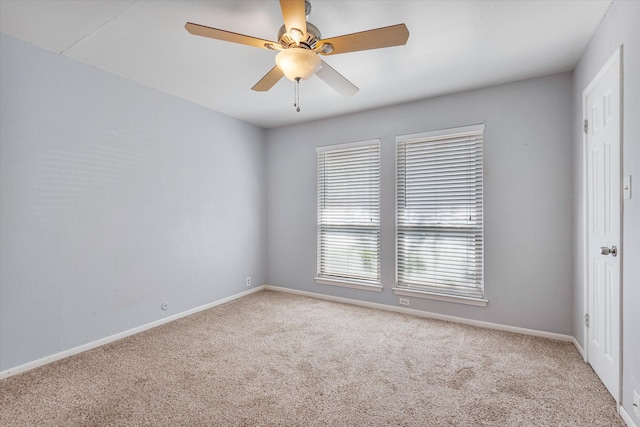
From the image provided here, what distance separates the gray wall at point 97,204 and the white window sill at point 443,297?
2365 mm

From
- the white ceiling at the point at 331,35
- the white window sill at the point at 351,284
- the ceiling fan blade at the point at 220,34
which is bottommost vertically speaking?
the white window sill at the point at 351,284

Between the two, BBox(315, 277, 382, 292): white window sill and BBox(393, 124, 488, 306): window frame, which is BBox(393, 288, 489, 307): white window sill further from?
BBox(315, 277, 382, 292): white window sill

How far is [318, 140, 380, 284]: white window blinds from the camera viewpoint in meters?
4.01

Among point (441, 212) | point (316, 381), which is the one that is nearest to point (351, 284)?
point (441, 212)

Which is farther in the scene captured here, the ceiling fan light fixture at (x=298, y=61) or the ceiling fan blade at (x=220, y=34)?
the ceiling fan light fixture at (x=298, y=61)

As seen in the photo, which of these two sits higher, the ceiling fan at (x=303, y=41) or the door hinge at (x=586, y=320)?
the ceiling fan at (x=303, y=41)

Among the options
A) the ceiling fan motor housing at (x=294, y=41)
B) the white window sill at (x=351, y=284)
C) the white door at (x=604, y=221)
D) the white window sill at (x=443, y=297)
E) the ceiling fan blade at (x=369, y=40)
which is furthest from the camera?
the white window sill at (x=351, y=284)

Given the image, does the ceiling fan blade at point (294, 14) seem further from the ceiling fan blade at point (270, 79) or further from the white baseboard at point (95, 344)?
the white baseboard at point (95, 344)

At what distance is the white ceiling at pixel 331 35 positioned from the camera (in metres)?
2.00

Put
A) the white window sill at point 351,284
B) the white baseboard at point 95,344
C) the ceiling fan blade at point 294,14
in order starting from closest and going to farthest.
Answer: the ceiling fan blade at point 294,14 < the white baseboard at point 95,344 < the white window sill at point 351,284

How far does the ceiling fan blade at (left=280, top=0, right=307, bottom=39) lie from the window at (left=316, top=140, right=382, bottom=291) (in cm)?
240

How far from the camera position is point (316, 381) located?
2250mm

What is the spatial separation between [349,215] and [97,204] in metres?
2.84

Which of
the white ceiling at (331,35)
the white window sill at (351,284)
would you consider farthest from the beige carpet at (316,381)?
the white ceiling at (331,35)
